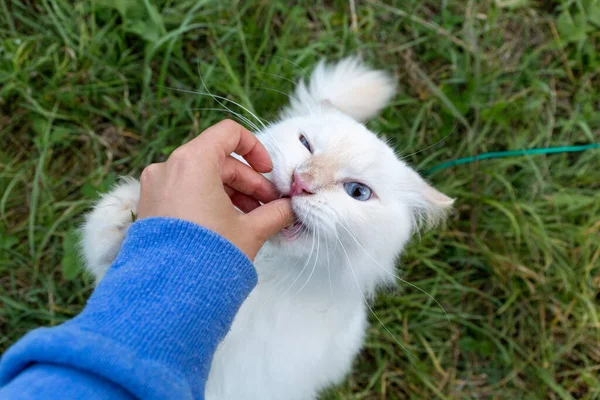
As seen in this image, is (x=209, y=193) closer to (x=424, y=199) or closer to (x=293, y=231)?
(x=293, y=231)

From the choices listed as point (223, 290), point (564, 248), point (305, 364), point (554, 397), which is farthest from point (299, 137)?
point (554, 397)

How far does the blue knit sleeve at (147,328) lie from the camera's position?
832 mm

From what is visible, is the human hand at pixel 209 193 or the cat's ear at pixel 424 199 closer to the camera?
the human hand at pixel 209 193

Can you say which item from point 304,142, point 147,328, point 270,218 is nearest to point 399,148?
point 304,142

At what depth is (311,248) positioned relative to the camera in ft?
4.19

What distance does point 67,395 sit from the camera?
2.74 feet

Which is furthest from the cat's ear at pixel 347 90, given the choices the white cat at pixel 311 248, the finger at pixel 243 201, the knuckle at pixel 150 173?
the knuckle at pixel 150 173

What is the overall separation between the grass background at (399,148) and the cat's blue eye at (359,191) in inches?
42.4

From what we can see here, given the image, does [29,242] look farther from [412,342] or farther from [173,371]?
[412,342]

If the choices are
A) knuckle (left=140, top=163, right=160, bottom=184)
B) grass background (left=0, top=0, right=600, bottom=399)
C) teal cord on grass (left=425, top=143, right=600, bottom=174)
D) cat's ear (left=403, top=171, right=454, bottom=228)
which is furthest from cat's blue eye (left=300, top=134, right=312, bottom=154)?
teal cord on grass (left=425, top=143, right=600, bottom=174)

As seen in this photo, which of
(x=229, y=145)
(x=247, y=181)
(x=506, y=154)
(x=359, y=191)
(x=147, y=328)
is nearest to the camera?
(x=147, y=328)

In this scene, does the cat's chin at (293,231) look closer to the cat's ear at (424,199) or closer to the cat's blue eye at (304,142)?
the cat's blue eye at (304,142)

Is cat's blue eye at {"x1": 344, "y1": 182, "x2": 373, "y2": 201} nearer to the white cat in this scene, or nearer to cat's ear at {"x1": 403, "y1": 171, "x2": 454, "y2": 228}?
the white cat

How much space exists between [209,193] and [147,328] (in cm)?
32
